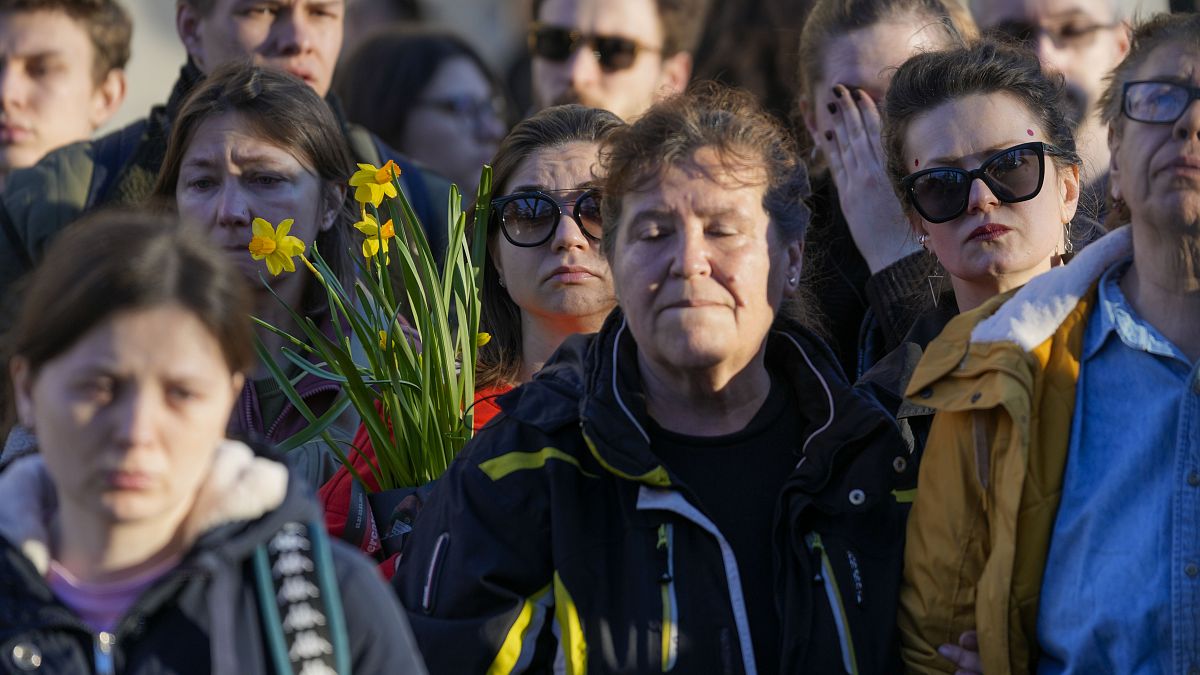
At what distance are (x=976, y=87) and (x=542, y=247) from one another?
1.08 m

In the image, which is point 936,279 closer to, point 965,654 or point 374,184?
point 965,654

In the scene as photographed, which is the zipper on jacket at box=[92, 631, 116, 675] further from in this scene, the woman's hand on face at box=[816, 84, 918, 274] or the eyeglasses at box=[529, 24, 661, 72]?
the eyeglasses at box=[529, 24, 661, 72]

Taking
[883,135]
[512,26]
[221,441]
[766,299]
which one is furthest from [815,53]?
[512,26]

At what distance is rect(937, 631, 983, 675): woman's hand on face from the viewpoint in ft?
10.5

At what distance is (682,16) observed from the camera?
6.06 metres

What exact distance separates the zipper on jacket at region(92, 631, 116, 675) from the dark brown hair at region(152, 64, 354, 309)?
2031 millimetres

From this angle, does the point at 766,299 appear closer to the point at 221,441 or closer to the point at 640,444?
the point at 640,444

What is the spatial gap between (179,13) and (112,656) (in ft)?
11.2

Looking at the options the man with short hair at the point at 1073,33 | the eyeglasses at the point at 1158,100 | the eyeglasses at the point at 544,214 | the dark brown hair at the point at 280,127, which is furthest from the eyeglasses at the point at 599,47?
the eyeglasses at the point at 1158,100

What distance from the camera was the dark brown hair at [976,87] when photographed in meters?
3.93

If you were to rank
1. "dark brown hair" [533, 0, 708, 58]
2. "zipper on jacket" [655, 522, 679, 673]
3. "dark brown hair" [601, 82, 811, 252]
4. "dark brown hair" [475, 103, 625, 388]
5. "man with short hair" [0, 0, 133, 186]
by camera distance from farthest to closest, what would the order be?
"dark brown hair" [533, 0, 708, 58], "man with short hair" [0, 0, 133, 186], "dark brown hair" [475, 103, 625, 388], "dark brown hair" [601, 82, 811, 252], "zipper on jacket" [655, 522, 679, 673]

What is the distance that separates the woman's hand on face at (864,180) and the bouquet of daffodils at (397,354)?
1179mm

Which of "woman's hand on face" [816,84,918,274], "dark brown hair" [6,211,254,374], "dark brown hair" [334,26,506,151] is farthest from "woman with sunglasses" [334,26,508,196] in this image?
"dark brown hair" [6,211,254,374]

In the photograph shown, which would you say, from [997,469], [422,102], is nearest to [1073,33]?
[422,102]
